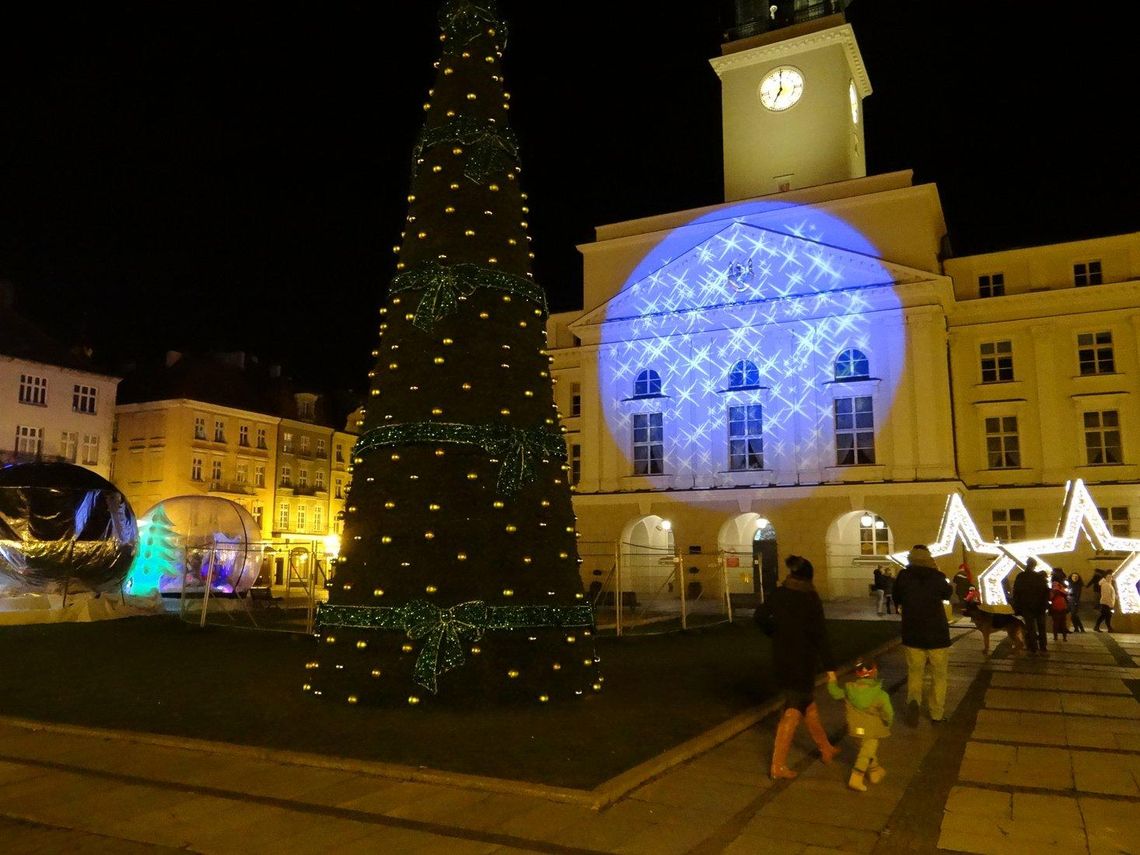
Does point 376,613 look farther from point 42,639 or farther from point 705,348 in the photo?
point 705,348

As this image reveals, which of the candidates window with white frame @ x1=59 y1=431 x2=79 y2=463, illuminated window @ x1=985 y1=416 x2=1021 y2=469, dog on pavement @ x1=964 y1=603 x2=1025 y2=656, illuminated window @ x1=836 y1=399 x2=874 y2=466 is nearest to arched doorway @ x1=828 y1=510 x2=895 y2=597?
illuminated window @ x1=836 y1=399 x2=874 y2=466

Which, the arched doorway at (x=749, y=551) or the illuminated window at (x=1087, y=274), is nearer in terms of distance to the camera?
the arched doorway at (x=749, y=551)

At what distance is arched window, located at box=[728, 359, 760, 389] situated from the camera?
135 feet

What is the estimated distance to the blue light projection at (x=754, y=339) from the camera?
3931 cm

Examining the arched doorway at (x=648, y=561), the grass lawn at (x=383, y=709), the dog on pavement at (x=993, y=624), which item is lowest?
the grass lawn at (x=383, y=709)

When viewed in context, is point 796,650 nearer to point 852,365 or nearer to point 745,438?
point 852,365

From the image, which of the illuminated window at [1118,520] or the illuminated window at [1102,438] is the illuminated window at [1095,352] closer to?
the illuminated window at [1102,438]

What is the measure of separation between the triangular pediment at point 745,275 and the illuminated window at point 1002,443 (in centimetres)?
776

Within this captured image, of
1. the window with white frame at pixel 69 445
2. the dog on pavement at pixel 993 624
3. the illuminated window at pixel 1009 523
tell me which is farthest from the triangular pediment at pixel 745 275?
the window with white frame at pixel 69 445

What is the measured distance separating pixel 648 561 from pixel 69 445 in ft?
91.7

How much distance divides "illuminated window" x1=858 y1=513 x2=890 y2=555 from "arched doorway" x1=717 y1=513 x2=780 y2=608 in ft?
12.4

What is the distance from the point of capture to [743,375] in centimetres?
4156

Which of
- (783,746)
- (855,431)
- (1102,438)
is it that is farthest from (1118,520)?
(783,746)

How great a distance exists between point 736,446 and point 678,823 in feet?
117
